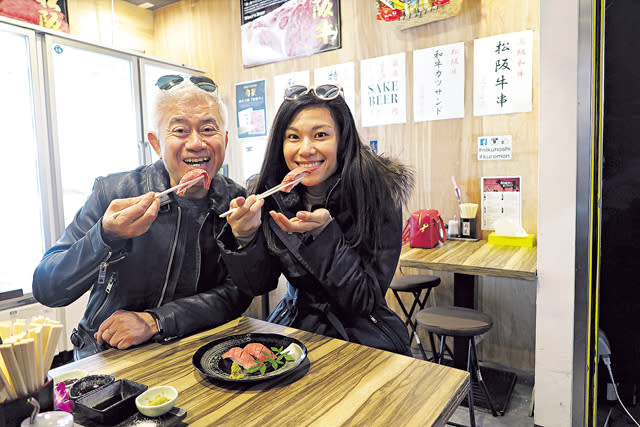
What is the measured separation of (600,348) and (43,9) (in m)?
4.89

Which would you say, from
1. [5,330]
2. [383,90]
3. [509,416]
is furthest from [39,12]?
[509,416]

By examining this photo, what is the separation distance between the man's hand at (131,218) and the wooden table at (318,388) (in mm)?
364

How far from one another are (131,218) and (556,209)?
1.97 m

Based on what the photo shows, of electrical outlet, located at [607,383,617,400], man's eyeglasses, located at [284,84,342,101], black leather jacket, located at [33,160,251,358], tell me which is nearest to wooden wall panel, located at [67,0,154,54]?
black leather jacket, located at [33,160,251,358]

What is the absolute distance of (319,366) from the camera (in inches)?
43.4

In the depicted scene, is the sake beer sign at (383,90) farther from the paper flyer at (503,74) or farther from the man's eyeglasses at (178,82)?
the man's eyeglasses at (178,82)

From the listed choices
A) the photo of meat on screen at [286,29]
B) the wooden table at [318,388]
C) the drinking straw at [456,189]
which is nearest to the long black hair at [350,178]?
the wooden table at [318,388]

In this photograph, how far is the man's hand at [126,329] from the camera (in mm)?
1226

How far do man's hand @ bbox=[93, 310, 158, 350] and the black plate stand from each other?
23 centimetres

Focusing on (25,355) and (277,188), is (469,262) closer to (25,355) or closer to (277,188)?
(277,188)

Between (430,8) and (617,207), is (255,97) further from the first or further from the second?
(617,207)

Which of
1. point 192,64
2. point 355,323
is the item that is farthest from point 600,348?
point 192,64

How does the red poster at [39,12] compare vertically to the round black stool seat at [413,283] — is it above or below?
above

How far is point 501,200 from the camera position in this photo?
295cm
